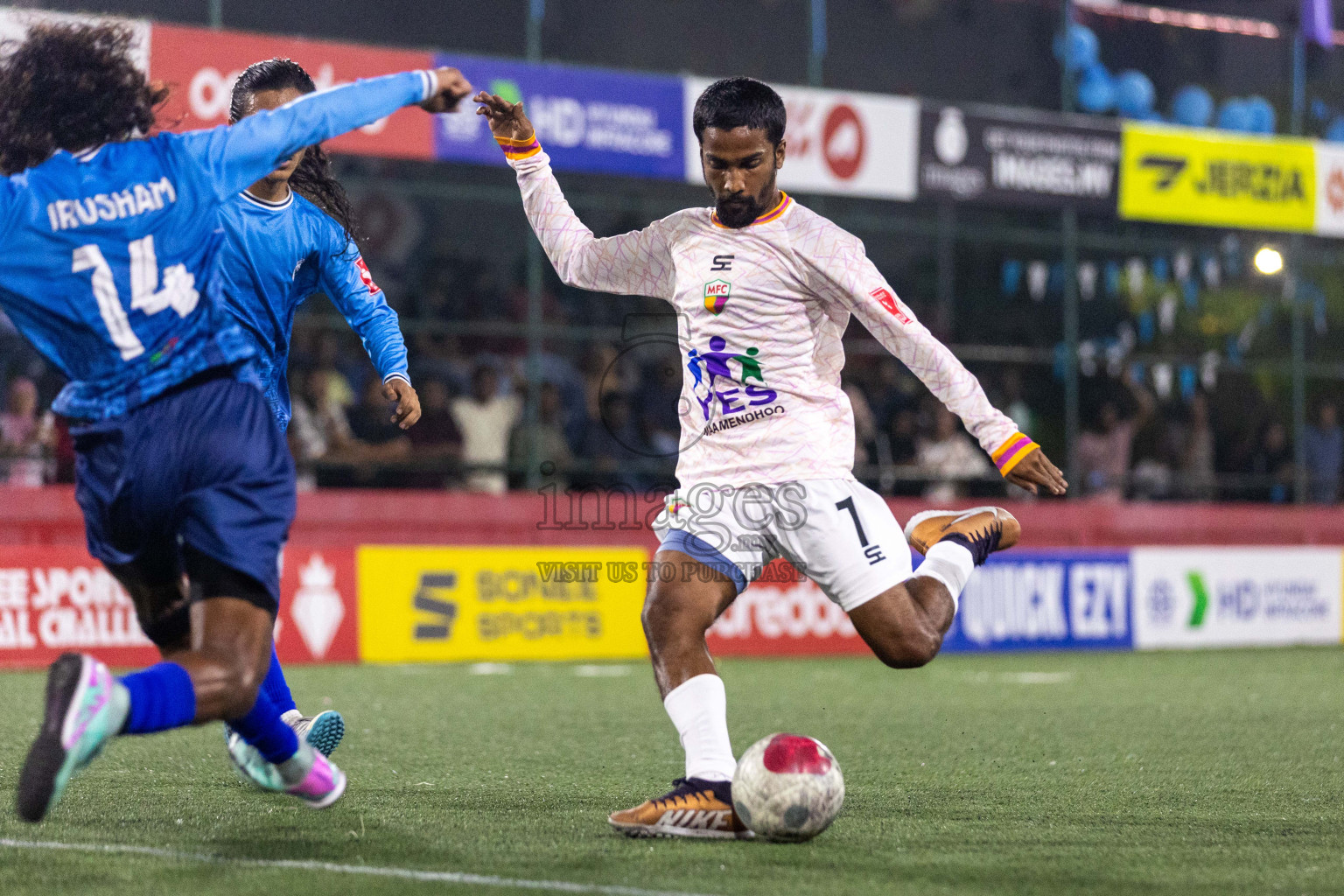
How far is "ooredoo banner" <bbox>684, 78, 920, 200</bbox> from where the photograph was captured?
51.2ft

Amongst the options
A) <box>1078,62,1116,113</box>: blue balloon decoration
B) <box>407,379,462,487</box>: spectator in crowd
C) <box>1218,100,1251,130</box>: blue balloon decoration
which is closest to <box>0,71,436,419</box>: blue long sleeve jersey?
<box>407,379,462,487</box>: spectator in crowd

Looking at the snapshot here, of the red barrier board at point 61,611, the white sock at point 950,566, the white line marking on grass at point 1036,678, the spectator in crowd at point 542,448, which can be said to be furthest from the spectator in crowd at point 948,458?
the white sock at point 950,566

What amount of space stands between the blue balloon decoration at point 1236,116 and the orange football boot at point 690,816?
16.2 metres

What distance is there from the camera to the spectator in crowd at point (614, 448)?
51.9 ft

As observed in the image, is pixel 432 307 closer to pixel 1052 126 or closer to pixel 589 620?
pixel 589 620

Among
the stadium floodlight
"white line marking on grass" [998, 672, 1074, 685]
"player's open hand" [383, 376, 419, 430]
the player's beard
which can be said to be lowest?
"white line marking on grass" [998, 672, 1074, 685]

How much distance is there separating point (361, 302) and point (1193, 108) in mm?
15160

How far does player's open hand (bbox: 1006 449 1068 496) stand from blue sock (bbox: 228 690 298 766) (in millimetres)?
2306

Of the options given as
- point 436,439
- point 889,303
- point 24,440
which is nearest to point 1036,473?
point 889,303

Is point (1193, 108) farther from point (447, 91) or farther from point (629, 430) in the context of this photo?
point (447, 91)

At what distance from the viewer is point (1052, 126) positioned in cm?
1734

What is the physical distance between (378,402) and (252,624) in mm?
10921

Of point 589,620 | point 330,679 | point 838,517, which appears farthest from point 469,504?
point 838,517

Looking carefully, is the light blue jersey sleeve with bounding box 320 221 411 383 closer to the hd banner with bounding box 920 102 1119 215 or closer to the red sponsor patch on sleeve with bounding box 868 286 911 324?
the red sponsor patch on sleeve with bounding box 868 286 911 324
